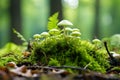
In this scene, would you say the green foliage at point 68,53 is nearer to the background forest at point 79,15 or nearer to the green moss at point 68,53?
the green moss at point 68,53

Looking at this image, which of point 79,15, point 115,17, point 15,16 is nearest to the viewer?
point 15,16

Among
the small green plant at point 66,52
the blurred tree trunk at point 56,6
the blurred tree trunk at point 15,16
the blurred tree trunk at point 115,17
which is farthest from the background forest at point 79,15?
the small green plant at point 66,52

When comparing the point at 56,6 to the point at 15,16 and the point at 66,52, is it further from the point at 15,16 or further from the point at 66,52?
the point at 66,52

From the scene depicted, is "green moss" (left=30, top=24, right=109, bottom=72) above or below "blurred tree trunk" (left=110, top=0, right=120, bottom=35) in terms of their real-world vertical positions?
below

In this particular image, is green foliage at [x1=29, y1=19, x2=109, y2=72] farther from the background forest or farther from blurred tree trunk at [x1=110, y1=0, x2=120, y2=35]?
blurred tree trunk at [x1=110, y1=0, x2=120, y2=35]

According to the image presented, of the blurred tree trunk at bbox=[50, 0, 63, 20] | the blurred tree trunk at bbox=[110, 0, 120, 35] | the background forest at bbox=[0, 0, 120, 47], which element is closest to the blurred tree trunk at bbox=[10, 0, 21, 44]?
the blurred tree trunk at bbox=[50, 0, 63, 20]

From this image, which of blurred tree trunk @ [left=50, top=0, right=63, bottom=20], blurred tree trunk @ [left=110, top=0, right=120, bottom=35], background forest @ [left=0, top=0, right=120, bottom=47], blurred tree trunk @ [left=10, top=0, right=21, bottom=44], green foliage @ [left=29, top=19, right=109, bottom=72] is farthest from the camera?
blurred tree trunk @ [left=110, top=0, right=120, bottom=35]

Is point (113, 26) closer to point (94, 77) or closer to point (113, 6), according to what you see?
point (113, 6)

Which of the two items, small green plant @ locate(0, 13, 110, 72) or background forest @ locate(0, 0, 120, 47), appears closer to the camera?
small green plant @ locate(0, 13, 110, 72)

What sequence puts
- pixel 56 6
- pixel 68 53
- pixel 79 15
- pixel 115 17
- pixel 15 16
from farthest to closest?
1. pixel 115 17
2. pixel 79 15
3. pixel 15 16
4. pixel 56 6
5. pixel 68 53

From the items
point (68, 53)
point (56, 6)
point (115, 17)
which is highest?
point (115, 17)

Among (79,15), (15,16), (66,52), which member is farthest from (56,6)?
(79,15)

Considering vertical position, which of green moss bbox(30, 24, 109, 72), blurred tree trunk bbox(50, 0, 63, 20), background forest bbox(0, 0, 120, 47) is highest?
background forest bbox(0, 0, 120, 47)
